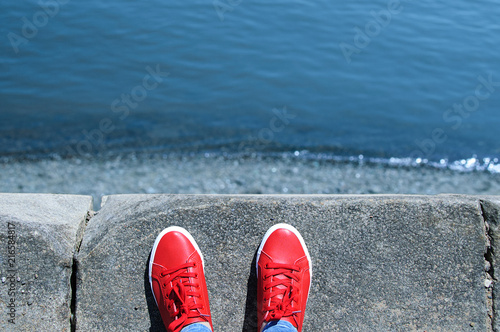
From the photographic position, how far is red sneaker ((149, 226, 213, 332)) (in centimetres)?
200

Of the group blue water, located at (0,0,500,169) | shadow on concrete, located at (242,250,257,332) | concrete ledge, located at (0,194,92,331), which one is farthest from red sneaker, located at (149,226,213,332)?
blue water, located at (0,0,500,169)

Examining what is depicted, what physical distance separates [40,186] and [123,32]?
3.51 meters

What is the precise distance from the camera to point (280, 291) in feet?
6.77

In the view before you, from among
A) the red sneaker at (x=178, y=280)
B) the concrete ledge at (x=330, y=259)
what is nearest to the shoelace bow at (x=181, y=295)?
the red sneaker at (x=178, y=280)

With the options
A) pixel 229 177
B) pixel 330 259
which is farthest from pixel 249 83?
pixel 330 259

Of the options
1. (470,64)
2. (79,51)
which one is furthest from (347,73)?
(79,51)

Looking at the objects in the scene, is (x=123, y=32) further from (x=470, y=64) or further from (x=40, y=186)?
(x=470, y=64)

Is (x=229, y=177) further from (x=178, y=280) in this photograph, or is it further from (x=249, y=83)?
(x=178, y=280)

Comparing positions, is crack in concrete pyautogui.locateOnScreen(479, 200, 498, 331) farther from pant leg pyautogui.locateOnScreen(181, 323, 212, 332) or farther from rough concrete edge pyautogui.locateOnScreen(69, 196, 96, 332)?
rough concrete edge pyautogui.locateOnScreen(69, 196, 96, 332)

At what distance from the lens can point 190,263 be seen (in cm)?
210

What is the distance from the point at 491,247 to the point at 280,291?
1.11 metres

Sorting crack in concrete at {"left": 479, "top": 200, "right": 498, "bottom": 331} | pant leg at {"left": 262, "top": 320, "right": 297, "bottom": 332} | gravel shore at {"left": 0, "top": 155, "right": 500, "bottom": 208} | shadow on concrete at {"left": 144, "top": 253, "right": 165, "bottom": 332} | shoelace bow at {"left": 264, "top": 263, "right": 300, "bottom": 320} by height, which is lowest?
gravel shore at {"left": 0, "top": 155, "right": 500, "bottom": 208}

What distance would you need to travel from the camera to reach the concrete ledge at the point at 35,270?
1.98 meters

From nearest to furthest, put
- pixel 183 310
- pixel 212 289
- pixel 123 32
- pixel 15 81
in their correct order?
pixel 183 310, pixel 212 289, pixel 15 81, pixel 123 32
